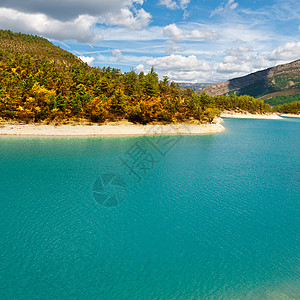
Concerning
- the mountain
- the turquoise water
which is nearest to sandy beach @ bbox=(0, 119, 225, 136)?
the turquoise water

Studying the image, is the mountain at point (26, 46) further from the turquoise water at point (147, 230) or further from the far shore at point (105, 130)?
the turquoise water at point (147, 230)

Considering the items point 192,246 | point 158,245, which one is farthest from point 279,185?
point 158,245

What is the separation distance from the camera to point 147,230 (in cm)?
1994

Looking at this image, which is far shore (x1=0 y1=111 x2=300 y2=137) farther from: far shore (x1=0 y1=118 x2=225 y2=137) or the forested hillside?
the forested hillside

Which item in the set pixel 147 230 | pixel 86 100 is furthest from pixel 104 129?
pixel 147 230

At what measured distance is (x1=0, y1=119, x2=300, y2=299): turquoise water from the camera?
14.0m

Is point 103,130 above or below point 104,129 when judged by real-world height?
below

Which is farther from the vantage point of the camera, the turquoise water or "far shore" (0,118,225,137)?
"far shore" (0,118,225,137)

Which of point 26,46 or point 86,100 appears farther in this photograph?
point 26,46

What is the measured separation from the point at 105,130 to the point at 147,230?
170 ft

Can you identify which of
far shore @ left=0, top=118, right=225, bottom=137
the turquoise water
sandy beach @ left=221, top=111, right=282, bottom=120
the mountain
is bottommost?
the turquoise water

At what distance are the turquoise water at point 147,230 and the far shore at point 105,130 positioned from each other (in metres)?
23.7

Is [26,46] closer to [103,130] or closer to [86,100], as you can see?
[86,100]

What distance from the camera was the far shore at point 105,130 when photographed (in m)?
61.6
